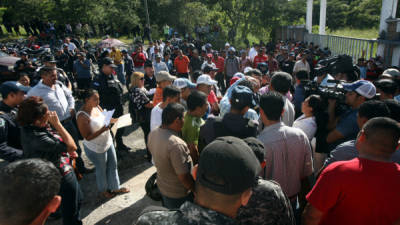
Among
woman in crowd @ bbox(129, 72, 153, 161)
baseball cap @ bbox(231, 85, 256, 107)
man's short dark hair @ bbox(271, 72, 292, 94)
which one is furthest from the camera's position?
woman in crowd @ bbox(129, 72, 153, 161)

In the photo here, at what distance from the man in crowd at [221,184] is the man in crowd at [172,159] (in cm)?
120

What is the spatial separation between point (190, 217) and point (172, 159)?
1.38m

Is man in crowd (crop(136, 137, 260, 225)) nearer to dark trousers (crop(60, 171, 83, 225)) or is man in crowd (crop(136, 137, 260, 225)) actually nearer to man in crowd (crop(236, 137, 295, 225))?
man in crowd (crop(236, 137, 295, 225))

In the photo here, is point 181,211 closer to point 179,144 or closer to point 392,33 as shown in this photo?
point 179,144

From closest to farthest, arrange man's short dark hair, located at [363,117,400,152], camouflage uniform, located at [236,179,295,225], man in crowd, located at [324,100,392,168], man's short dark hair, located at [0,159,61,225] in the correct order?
man's short dark hair, located at [0,159,61,225], camouflage uniform, located at [236,179,295,225], man's short dark hair, located at [363,117,400,152], man in crowd, located at [324,100,392,168]

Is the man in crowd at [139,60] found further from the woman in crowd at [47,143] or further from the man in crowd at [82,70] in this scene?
the woman in crowd at [47,143]

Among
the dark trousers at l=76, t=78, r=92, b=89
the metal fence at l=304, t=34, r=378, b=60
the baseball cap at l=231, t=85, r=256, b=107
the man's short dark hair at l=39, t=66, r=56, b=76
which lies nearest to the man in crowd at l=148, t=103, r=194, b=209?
the baseball cap at l=231, t=85, r=256, b=107

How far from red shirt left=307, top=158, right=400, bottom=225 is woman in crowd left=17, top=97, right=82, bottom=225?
237 cm

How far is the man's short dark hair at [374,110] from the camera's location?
2447 millimetres

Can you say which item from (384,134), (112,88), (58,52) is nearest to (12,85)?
(112,88)

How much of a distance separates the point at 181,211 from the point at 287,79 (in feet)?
10.0

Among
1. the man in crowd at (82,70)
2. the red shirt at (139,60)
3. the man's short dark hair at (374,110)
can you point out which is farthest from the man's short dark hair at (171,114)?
the red shirt at (139,60)

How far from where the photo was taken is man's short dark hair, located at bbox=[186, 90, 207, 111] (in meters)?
3.04

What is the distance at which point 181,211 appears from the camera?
4.03 feet
